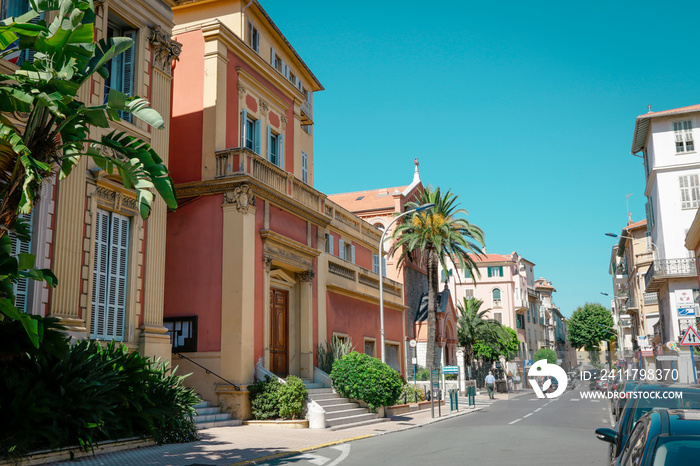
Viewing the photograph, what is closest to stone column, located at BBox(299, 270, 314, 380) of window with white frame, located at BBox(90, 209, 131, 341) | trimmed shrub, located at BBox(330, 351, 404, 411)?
trimmed shrub, located at BBox(330, 351, 404, 411)

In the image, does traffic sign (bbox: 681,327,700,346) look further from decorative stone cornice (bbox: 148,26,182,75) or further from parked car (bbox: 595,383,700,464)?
decorative stone cornice (bbox: 148,26,182,75)

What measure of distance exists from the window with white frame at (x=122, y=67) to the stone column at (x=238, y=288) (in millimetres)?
4312

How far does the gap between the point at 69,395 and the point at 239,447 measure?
4.20 meters

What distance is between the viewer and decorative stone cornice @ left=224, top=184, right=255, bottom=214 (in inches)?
768

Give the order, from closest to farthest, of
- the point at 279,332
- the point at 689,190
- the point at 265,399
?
the point at 265,399
the point at 279,332
the point at 689,190

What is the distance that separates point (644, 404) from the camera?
24.5ft

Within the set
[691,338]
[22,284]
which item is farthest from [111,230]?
[691,338]

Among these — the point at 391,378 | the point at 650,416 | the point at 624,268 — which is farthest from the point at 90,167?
the point at 624,268

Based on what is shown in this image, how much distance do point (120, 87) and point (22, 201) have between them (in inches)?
336

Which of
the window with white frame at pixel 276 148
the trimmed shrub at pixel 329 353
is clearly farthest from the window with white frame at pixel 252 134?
the trimmed shrub at pixel 329 353

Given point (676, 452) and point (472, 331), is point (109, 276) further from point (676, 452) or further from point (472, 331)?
point (472, 331)

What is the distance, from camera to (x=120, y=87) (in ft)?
54.0

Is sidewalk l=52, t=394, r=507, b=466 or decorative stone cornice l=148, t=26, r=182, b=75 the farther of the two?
decorative stone cornice l=148, t=26, r=182, b=75

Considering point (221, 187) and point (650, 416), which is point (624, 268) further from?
point (650, 416)
